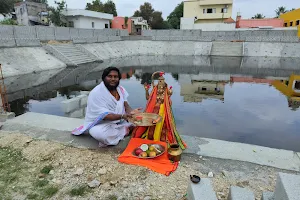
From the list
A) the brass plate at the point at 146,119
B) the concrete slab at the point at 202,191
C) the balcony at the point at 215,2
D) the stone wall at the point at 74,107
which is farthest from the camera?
the balcony at the point at 215,2

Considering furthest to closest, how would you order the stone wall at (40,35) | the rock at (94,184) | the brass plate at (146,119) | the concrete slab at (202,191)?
the stone wall at (40,35), the brass plate at (146,119), the rock at (94,184), the concrete slab at (202,191)

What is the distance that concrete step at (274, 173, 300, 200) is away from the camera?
1871 millimetres

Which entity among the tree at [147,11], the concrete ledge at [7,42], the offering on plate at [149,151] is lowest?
the offering on plate at [149,151]

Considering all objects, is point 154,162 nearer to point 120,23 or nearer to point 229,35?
point 229,35

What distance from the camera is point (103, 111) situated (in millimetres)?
3822

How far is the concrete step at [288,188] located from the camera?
1.87m

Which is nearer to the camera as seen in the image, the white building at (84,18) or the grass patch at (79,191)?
the grass patch at (79,191)

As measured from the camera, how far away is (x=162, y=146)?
378cm

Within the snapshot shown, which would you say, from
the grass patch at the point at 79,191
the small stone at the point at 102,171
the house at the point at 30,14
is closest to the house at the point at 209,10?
the house at the point at 30,14

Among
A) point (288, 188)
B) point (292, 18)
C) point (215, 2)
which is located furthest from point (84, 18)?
point (288, 188)

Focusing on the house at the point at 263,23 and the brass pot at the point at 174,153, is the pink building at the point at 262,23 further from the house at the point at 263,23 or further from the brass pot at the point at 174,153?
the brass pot at the point at 174,153

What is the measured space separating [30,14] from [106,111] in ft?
107

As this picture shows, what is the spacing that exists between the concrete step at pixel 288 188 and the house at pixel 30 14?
3337 cm

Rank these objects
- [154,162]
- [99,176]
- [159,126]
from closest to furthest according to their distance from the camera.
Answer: [99,176] → [154,162] → [159,126]
